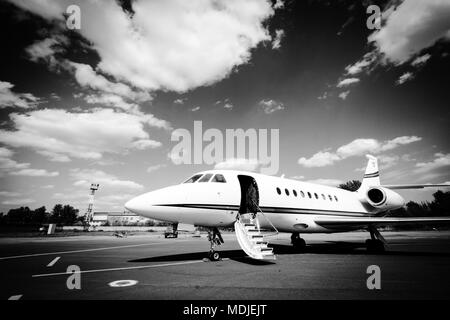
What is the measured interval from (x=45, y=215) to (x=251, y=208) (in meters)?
169

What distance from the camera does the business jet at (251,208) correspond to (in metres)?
7.73

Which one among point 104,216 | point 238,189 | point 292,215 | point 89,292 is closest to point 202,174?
point 238,189

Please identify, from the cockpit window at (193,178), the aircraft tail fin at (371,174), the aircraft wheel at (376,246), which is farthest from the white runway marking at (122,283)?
the aircraft tail fin at (371,174)

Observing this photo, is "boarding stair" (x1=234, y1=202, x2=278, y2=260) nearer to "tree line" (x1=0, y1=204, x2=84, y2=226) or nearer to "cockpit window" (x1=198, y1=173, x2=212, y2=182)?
"cockpit window" (x1=198, y1=173, x2=212, y2=182)

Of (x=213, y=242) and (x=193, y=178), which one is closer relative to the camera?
(x=213, y=242)

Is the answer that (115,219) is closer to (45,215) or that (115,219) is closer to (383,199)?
(45,215)

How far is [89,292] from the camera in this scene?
15.2 feet

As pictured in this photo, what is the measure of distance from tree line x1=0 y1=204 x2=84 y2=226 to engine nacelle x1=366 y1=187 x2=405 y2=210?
5665 inches

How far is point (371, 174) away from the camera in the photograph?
18297mm

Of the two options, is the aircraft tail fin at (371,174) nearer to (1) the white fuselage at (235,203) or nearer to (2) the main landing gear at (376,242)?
(1) the white fuselage at (235,203)

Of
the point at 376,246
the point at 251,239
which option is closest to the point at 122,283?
the point at 251,239

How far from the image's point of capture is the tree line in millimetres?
132375
